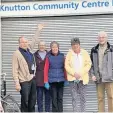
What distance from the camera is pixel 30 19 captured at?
11.7 meters

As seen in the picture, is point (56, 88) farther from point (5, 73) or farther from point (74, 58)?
point (5, 73)

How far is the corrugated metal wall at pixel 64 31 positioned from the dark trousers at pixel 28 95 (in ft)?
4.12

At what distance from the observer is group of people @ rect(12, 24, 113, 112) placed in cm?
1017

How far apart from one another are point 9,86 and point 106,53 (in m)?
2.91

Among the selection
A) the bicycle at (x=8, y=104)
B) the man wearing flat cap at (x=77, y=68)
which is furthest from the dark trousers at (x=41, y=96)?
the man wearing flat cap at (x=77, y=68)

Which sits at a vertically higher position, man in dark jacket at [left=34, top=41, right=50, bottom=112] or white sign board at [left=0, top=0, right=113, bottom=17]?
white sign board at [left=0, top=0, right=113, bottom=17]

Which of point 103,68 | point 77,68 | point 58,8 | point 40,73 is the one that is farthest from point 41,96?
point 58,8

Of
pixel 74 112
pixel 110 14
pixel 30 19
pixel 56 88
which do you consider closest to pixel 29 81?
pixel 56 88

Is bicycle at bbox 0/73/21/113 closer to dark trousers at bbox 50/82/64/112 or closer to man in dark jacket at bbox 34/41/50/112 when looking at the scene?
man in dark jacket at bbox 34/41/50/112

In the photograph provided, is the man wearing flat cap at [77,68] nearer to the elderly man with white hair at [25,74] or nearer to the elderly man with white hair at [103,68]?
the elderly man with white hair at [103,68]

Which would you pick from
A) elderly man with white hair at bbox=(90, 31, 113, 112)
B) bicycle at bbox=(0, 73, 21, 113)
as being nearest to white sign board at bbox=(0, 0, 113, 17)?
elderly man with white hair at bbox=(90, 31, 113, 112)

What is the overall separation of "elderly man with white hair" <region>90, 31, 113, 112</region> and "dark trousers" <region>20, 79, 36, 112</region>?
1.40m

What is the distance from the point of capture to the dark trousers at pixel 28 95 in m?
10.2

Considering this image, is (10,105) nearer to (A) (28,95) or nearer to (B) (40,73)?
(A) (28,95)
